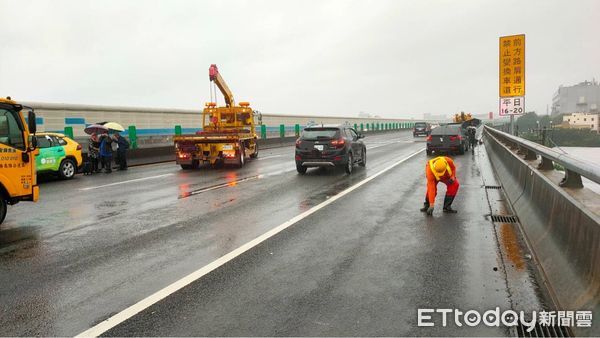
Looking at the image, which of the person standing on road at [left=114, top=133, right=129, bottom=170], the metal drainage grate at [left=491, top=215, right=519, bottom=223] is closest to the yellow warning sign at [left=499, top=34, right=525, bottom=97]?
the metal drainage grate at [left=491, top=215, right=519, bottom=223]

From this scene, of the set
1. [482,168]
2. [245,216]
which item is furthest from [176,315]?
[482,168]

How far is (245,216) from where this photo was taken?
8258mm

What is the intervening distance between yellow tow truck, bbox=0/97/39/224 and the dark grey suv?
852cm

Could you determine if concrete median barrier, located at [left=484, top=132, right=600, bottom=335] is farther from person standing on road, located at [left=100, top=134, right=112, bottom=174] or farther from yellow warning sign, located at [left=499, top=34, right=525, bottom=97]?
person standing on road, located at [left=100, top=134, right=112, bottom=174]

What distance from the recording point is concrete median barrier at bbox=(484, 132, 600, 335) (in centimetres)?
350

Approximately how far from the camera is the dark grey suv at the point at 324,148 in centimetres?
1473

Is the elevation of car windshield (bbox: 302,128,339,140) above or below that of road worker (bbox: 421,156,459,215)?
above

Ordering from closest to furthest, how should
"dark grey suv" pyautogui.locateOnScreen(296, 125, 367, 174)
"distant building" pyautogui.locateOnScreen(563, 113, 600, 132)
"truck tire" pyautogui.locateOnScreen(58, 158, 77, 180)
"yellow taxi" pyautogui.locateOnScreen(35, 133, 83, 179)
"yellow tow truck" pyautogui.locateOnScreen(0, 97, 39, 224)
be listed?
"yellow tow truck" pyautogui.locateOnScreen(0, 97, 39, 224) < "yellow taxi" pyautogui.locateOnScreen(35, 133, 83, 179) < "dark grey suv" pyautogui.locateOnScreen(296, 125, 367, 174) < "truck tire" pyautogui.locateOnScreen(58, 158, 77, 180) < "distant building" pyautogui.locateOnScreen(563, 113, 600, 132)

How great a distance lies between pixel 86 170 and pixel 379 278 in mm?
15696

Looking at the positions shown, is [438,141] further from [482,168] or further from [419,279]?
[419,279]

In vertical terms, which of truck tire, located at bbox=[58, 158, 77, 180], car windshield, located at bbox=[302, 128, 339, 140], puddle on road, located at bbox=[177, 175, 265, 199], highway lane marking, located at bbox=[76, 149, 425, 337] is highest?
car windshield, located at bbox=[302, 128, 339, 140]

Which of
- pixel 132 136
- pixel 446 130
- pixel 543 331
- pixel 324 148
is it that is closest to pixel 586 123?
pixel 446 130

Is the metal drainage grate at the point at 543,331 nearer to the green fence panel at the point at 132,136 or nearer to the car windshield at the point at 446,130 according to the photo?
the car windshield at the point at 446,130

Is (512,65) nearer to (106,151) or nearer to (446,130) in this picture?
(446,130)
